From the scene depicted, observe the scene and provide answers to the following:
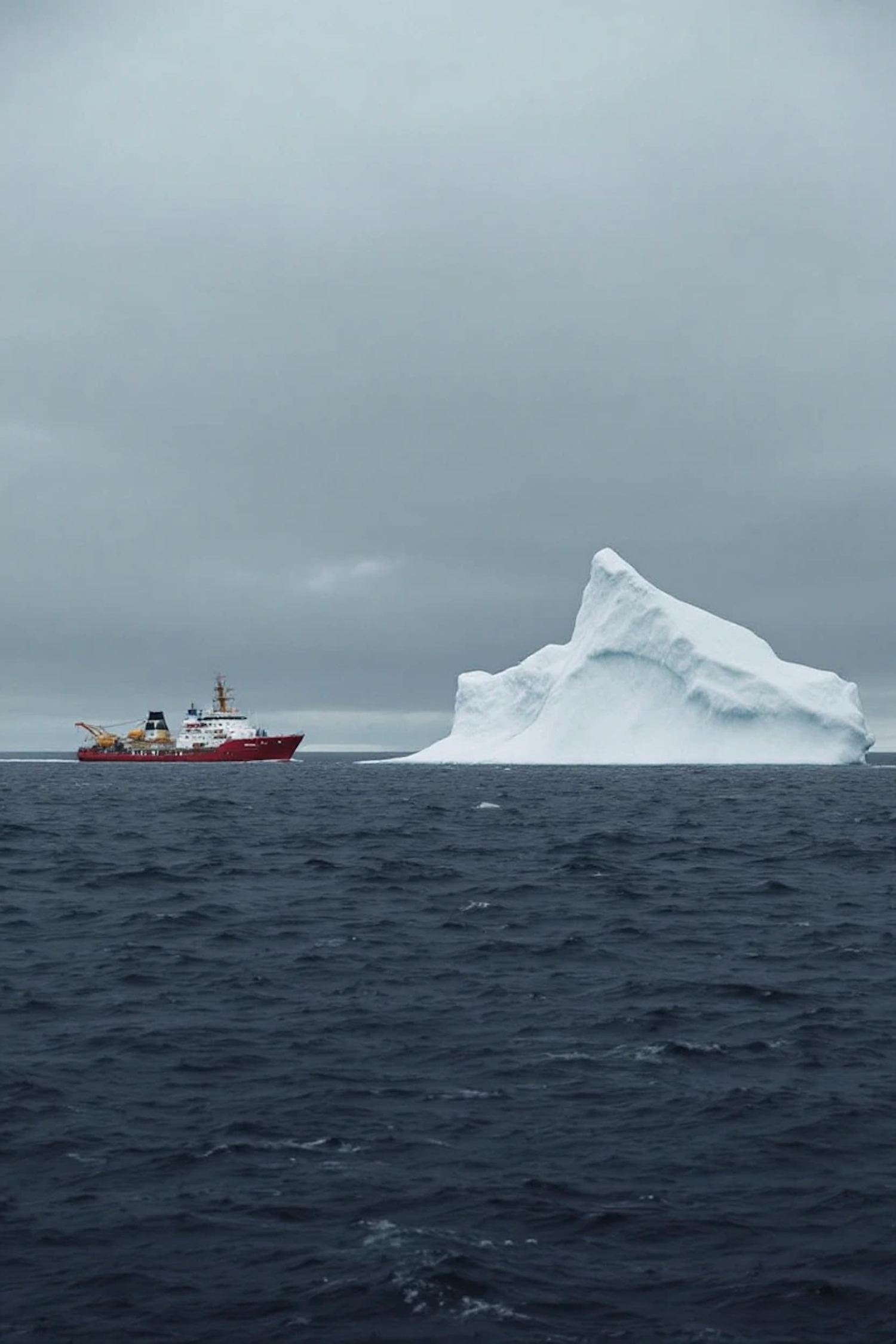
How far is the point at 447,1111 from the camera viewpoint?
1091cm

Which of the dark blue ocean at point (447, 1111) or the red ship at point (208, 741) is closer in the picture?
the dark blue ocean at point (447, 1111)

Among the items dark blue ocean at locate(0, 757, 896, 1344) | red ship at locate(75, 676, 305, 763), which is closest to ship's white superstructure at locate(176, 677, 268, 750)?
red ship at locate(75, 676, 305, 763)

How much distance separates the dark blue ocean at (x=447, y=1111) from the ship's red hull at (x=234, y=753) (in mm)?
101198

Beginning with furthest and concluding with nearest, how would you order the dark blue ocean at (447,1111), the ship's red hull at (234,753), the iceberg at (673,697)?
1. the ship's red hull at (234,753)
2. the iceberg at (673,697)
3. the dark blue ocean at (447,1111)

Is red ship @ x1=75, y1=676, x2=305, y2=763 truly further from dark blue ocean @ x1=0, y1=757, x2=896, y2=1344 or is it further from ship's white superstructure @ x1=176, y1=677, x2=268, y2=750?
dark blue ocean @ x1=0, y1=757, x2=896, y2=1344

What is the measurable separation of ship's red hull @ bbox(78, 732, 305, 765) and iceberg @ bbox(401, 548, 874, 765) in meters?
29.2

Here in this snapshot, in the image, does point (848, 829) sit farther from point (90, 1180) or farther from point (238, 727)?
point (238, 727)

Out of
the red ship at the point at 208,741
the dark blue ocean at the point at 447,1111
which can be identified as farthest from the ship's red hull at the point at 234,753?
the dark blue ocean at the point at 447,1111

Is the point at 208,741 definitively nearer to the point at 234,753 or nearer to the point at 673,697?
the point at 234,753

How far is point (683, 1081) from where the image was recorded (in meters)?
11.8

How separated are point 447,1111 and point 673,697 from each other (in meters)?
91.9

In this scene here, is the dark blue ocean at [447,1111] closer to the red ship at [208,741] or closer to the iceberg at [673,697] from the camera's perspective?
the iceberg at [673,697]

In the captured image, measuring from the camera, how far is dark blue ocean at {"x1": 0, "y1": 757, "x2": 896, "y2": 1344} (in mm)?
7566

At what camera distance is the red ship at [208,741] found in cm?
12694
